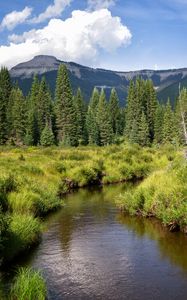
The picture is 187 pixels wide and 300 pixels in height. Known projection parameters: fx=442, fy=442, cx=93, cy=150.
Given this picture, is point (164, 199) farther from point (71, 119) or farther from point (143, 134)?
point (143, 134)

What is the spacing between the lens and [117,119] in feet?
422

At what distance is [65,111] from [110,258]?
292 ft

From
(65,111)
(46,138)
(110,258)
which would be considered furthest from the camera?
(65,111)

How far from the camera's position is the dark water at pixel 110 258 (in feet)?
46.3

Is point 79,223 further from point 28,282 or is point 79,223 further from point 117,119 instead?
point 117,119

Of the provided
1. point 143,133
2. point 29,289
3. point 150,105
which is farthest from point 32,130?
point 29,289

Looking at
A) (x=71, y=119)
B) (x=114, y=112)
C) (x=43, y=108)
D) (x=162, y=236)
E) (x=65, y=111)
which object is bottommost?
(x=162, y=236)

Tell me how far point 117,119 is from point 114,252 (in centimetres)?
11113

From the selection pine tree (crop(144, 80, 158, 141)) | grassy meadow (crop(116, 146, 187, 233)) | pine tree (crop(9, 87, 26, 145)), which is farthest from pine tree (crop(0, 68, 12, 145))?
grassy meadow (crop(116, 146, 187, 233))

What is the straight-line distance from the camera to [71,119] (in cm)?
10400

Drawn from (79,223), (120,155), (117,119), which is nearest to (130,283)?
(79,223)

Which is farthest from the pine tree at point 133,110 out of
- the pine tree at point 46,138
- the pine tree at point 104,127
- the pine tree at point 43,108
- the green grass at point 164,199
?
the green grass at point 164,199

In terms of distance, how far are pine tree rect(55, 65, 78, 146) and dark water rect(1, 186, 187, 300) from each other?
77.2m

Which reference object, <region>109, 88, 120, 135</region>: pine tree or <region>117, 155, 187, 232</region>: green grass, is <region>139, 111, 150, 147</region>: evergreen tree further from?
<region>117, 155, 187, 232</region>: green grass
